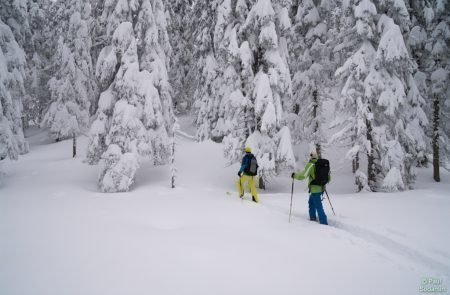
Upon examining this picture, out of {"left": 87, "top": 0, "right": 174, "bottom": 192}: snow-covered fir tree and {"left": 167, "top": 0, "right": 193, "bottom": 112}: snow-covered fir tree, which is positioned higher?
{"left": 167, "top": 0, "right": 193, "bottom": 112}: snow-covered fir tree

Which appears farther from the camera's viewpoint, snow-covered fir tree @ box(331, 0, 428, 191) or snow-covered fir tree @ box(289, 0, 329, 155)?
snow-covered fir tree @ box(289, 0, 329, 155)

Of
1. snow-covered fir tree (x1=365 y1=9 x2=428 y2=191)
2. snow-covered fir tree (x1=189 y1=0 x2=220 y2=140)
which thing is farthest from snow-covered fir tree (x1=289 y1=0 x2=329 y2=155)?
snow-covered fir tree (x1=189 y1=0 x2=220 y2=140)

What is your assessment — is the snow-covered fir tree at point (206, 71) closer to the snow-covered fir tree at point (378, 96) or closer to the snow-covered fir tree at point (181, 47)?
the snow-covered fir tree at point (181, 47)

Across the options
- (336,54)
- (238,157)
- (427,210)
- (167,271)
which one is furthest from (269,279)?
(336,54)

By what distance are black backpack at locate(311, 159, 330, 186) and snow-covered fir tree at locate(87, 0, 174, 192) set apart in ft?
29.3

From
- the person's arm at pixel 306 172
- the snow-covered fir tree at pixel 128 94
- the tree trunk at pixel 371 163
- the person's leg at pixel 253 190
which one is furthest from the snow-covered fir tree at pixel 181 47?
the person's arm at pixel 306 172

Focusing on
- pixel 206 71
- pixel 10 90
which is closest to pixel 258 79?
pixel 206 71

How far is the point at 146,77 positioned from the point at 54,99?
54.3ft

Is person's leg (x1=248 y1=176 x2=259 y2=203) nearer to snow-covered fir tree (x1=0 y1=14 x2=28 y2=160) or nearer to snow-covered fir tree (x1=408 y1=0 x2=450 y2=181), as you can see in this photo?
snow-covered fir tree (x1=408 y1=0 x2=450 y2=181)

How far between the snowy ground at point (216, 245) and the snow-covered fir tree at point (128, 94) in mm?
2197

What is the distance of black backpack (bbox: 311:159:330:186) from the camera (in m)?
9.48

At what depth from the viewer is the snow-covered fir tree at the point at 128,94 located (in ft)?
49.9

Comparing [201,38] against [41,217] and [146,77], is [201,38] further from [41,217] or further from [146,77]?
[41,217]

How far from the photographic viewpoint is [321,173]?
31.2 feet
